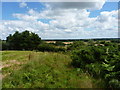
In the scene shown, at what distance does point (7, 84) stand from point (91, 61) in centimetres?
360

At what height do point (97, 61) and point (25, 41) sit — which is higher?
point (25, 41)

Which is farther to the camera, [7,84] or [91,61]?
[91,61]

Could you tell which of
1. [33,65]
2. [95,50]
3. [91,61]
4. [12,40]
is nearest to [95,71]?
[91,61]

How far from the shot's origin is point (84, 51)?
6633 mm

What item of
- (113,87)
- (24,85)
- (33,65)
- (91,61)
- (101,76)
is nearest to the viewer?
(113,87)

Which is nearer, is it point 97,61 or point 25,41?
point 97,61

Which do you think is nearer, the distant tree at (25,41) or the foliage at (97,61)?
the foliage at (97,61)

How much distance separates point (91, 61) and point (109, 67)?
154 centimetres

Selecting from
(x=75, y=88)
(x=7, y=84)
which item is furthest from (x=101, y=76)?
(x=7, y=84)

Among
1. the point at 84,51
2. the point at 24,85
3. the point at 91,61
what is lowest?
the point at 24,85

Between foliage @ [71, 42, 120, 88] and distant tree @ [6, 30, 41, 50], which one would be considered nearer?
foliage @ [71, 42, 120, 88]

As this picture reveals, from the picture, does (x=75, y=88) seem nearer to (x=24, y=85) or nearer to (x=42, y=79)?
(x=42, y=79)

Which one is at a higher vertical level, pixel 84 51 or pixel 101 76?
pixel 84 51

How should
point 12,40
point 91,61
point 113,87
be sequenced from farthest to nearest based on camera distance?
point 12,40, point 91,61, point 113,87
